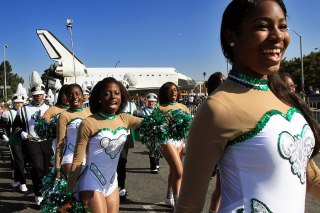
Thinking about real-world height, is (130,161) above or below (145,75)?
below

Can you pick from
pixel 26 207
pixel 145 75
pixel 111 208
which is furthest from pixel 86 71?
pixel 111 208

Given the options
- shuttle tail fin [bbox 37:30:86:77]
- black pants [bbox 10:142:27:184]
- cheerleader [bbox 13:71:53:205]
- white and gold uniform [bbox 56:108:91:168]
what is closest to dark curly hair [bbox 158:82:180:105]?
white and gold uniform [bbox 56:108:91:168]

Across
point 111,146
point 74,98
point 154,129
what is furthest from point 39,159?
point 111,146

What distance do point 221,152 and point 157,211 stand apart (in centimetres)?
431

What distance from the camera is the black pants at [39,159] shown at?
6.51 metres

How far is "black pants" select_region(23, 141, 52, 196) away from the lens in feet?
21.4

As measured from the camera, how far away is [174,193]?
5328mm

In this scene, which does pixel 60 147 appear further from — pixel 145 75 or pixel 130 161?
pixel 145 75

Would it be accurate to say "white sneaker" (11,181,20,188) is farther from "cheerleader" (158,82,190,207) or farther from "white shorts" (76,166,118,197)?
"white shorts" (76,166,118,197)

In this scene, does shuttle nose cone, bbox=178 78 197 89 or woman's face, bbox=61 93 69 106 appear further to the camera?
shuttle nose cone, bbox=178 78 197 89

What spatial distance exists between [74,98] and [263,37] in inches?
163

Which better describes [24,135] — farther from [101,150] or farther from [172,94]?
[101,150]

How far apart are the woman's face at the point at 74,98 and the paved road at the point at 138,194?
64.1 inches

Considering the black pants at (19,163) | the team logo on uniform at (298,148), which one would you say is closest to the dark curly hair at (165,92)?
the black pants at (19,163)
